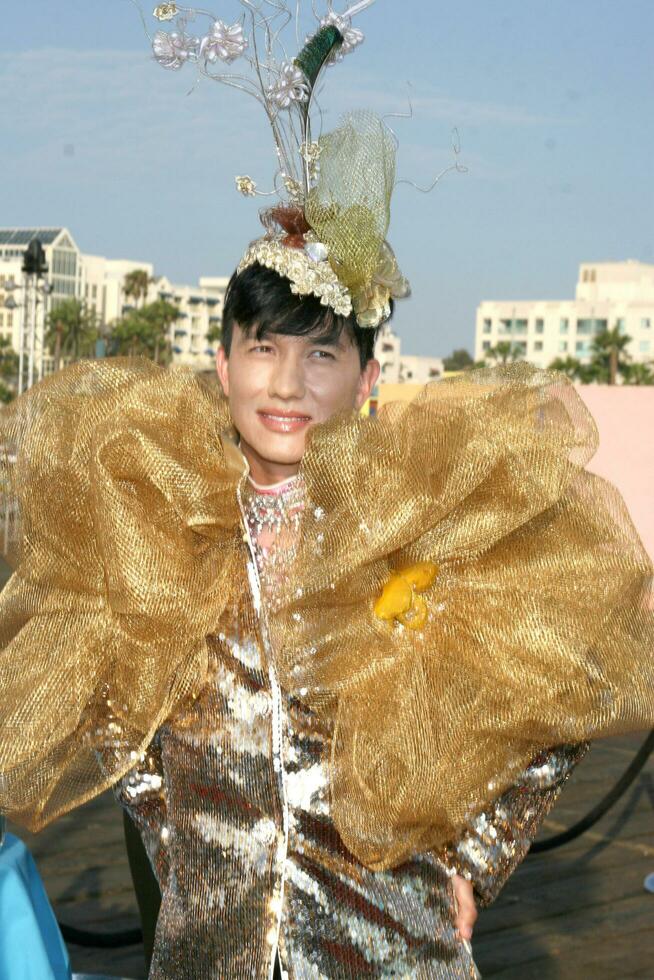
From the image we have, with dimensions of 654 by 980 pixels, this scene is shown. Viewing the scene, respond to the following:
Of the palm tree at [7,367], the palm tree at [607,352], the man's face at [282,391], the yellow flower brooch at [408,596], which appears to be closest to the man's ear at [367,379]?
the man's face at [282,391]

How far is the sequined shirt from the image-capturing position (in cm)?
198

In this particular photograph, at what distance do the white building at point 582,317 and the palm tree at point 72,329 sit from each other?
1480 inches

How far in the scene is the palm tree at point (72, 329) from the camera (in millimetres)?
85438

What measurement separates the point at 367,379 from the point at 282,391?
27 centimetres

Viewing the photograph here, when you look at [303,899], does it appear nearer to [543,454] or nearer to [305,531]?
[305,531]

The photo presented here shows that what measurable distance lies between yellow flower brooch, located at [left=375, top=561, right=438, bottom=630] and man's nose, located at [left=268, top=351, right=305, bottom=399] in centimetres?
34

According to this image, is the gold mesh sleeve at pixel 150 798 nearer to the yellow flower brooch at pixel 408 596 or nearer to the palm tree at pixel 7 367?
the yellow flower brooch at pixel 408 596

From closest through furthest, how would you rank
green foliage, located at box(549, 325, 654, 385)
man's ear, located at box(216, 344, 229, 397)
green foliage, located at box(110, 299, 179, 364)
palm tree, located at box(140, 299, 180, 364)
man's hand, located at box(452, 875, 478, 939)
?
man's hand, located at box(452, 875, 478, 939), man's ear, located at box(216, 344, 229, 397), green foliage, located at box(549, 325, 654, 385), green foliage, located at box(110, 299, 179, 364), palm tree, located at box(140, 299, 180, 364)

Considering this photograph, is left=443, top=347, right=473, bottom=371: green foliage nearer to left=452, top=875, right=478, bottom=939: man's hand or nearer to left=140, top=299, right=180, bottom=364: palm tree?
left=140, top=299, right=180, bottom=364: palm tree

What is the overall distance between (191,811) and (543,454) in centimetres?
75

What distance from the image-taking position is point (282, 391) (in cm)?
212

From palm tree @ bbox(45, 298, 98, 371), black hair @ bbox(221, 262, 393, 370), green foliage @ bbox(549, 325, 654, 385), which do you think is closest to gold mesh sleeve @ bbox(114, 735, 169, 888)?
black hair @ bbox(221, 262, 393, 370)

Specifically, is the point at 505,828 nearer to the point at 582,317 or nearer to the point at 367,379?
the point at 367,379

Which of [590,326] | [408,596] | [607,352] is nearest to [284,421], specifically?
[408,596]
